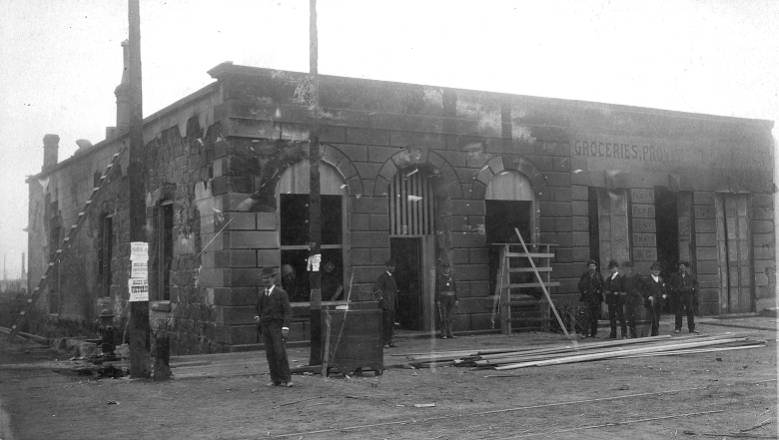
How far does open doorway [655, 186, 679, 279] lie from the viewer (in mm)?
25641

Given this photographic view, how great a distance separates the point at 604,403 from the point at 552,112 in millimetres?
13147

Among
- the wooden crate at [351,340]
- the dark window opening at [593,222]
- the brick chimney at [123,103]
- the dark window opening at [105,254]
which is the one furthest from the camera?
the brick chimney at [123,103]

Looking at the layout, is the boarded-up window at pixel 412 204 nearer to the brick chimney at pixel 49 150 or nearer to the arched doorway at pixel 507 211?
the arched doorway at pixel 507 211

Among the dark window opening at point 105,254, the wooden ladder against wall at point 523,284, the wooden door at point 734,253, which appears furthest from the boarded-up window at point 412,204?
the wooden door at point 734,253

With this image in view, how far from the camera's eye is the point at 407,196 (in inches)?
810

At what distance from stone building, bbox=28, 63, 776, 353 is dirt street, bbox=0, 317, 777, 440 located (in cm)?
373

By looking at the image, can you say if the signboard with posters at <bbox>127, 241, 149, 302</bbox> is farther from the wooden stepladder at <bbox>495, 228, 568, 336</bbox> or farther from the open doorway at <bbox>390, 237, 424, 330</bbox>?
the wooden stepladder at <bbox>495, 228, 568, 336</bbox>

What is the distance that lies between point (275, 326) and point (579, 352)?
Answer: 655 cm

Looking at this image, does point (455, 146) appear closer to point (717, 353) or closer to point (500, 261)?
point (500, 261)

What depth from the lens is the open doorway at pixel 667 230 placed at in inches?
1009

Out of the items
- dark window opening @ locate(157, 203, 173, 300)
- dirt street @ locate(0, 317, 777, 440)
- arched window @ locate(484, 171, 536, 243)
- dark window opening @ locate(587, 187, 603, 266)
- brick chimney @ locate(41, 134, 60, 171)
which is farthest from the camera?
brick chimney @ locate(41, 134, 60, 171)

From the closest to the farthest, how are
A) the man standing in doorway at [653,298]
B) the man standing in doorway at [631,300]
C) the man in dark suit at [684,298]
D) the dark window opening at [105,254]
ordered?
the man standing in doorway at [631,300] → the man standing in doorway at [653,298] → the man in dark suit at [684,298] → the dark window opening at [105,254]

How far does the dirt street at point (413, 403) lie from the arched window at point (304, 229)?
320 centimetres

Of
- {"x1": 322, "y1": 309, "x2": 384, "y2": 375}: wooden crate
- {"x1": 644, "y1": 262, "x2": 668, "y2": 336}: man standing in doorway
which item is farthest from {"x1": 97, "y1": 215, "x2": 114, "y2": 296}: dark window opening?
{"x1": 644, "y1": 262, "x2": 668, "y2": 336}: man standing in doorway
